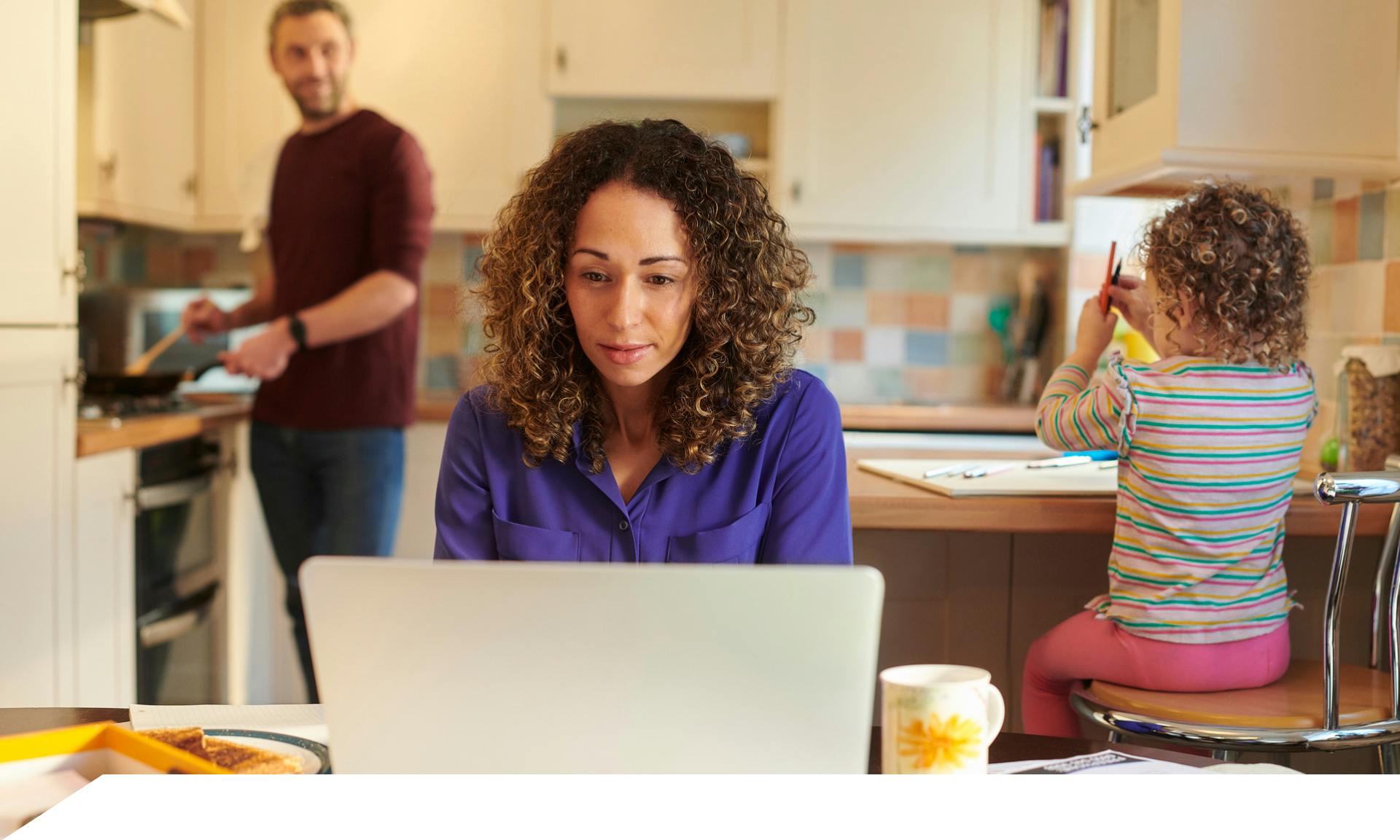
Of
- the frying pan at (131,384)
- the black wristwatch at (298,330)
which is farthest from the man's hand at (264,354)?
the frying pan at (131,384)

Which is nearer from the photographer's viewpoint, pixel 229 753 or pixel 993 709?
pixel 993 709

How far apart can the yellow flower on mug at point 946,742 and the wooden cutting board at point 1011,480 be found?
3.74ft

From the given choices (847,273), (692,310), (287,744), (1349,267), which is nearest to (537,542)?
(692,310)

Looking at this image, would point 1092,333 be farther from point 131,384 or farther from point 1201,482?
point 131,384

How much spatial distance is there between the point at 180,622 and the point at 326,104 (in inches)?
45.4

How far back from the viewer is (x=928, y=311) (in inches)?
166

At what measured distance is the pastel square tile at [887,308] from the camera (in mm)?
4223

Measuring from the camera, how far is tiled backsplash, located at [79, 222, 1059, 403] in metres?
4.17

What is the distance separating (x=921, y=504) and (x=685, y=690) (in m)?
1.27

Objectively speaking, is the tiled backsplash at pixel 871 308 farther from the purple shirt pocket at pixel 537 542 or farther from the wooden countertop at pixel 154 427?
the purple shirt pocket at pixel 537 542

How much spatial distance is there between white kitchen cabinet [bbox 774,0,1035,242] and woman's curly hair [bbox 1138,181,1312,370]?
2.03 metres

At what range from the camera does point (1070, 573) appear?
2203 mm

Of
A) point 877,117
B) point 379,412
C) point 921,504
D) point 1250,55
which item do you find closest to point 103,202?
point 379,412
